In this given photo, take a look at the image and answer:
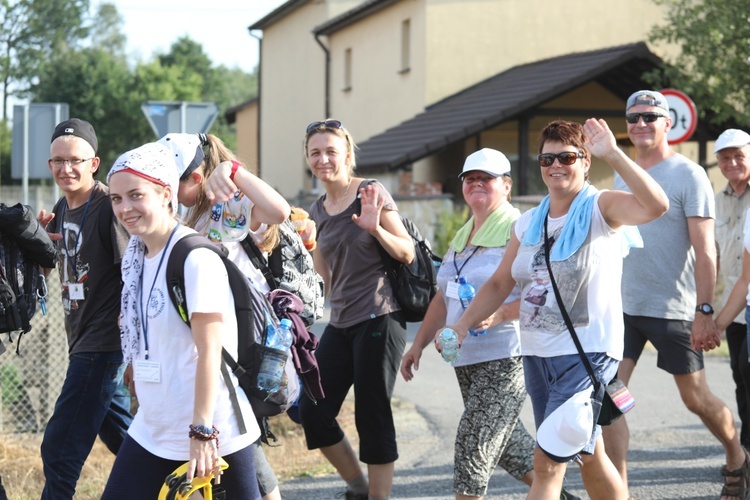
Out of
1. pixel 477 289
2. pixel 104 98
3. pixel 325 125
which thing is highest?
pixel 104 98

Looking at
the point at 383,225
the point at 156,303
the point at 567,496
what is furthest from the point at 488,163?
the point at 156,303

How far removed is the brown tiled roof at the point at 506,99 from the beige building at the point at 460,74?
4 cm

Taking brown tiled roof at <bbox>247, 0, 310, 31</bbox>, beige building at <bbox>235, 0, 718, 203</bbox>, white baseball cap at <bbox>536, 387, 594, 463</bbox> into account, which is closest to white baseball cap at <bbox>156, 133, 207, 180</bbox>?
white baseball cap at <bbox>536, 387, 594, 463</bbox>

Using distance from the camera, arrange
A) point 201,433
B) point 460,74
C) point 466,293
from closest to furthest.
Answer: point 201,433 < point 466,293 < point 460,74

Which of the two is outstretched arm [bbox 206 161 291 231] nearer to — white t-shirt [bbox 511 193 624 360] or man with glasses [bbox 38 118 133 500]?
man with glasses [bbox 38 118 133 500]

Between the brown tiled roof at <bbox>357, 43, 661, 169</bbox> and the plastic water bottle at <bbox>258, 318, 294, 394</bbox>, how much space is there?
1818cm

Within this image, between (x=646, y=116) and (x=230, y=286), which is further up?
(x=646, y=116)

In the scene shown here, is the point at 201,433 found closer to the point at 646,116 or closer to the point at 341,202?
the point at 341,202

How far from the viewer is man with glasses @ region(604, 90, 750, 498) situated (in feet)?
18.8

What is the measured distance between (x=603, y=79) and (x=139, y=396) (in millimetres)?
22523

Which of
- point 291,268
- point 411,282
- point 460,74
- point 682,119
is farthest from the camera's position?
point 460,74

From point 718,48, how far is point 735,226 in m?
12.6

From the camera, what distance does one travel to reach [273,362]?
3947 millimetres

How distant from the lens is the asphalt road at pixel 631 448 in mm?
6363
